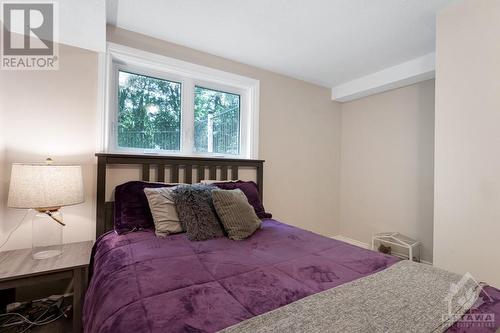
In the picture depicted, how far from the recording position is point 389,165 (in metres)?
2.96

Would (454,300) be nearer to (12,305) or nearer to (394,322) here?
(394,322)

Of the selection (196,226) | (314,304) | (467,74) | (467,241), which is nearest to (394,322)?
(314,304)

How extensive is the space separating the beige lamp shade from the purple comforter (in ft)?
1.31

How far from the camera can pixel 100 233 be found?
1852mm

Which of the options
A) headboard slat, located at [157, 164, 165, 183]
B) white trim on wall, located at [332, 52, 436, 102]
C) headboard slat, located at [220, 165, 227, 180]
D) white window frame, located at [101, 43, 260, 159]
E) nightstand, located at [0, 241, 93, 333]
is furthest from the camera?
headboard slat, located at [220, 165, 227, 180]

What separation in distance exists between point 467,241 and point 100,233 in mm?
2640

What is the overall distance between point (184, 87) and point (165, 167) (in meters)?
0.83

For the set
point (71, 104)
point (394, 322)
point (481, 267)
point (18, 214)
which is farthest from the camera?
point (71, 104)

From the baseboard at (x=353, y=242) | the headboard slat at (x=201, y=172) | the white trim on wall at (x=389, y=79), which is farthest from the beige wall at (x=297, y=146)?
the headboard slat at (x=201, y=172)

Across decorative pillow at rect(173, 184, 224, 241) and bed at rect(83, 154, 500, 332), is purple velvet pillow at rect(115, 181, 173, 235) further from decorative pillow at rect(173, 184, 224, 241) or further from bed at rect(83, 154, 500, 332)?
decorative pillow at rect(173, 184, 224, 241)

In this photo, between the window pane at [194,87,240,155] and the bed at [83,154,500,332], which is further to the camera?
the window pane at [194,87,240,155]

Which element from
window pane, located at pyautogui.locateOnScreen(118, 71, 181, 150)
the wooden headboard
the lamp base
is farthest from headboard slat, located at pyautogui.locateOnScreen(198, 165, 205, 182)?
the lamp base

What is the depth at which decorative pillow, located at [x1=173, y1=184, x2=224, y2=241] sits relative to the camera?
5.28 feet

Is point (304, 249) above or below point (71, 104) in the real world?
below
